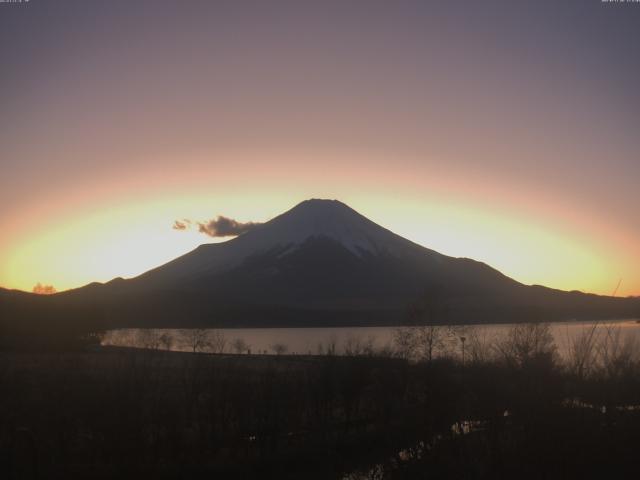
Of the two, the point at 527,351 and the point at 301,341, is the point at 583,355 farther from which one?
the point at 301,341

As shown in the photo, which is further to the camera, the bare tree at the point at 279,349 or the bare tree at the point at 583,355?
the bare tree at the point at 279,349

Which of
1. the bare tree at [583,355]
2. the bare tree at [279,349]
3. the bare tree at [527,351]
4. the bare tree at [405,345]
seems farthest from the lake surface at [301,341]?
the bare tree at [583,355]

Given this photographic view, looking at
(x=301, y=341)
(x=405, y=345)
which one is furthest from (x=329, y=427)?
(x=301, y=341)

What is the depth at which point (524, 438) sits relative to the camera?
16109 millimetres

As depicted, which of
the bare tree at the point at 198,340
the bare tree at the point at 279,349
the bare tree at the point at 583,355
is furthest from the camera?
the bare tree at the point at 198,340

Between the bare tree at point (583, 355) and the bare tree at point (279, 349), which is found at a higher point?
the bare tree at point (583, 355)

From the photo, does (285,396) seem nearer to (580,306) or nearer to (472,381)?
(472,381)

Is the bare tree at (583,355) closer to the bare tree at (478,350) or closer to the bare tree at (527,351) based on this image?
the bare tree at (527,351)

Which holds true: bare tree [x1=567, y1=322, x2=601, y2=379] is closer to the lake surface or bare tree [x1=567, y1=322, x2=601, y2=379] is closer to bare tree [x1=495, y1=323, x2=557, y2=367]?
bare tree [x1=495, y1=323, x2=557, y2=367]

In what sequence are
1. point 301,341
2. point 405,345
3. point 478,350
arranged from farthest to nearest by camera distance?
point 301,341
point 405,345
point 478,350

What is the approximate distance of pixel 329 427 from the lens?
2080cm

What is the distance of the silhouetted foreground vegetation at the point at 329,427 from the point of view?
14.8 m

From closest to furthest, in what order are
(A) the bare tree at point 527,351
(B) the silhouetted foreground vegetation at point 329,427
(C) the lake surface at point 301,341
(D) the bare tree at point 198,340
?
(B) the silhouetted foreground vegetation at point 329,427
(A) the bare tree at point 527,351
(C) the lake surface at point 301,341
(D) the bare tree at point 198,340

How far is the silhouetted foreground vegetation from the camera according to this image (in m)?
14.8
